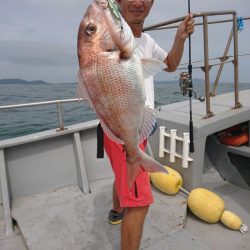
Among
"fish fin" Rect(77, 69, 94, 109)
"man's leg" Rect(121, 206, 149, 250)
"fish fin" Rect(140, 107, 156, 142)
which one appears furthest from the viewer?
"man's leg" Rect(121, 206, 149, 250)

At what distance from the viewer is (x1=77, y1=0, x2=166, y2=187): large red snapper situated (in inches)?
60.3

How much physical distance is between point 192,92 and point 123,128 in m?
1.85

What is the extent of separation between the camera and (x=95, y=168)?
14.8 ft

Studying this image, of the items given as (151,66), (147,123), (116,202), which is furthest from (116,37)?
(116,202)

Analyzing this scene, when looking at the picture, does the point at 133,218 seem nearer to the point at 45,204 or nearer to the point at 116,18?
the point at 116,18

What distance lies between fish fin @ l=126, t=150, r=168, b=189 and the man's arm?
85cm

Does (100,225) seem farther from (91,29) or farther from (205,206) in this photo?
(91,29)

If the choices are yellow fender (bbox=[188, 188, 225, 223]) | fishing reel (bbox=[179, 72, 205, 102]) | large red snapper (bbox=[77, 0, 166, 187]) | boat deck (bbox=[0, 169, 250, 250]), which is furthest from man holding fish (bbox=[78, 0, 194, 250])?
yellow fender (bbox=[188, 188, 225, 223])

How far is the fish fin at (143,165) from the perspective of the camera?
1.92 metres

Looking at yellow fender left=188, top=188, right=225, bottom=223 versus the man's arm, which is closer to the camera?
the man's arm

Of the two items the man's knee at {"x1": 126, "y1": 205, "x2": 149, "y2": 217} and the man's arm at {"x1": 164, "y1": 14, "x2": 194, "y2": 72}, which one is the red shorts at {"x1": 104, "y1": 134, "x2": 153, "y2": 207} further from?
the man's arm at {"x1": 164, "y1": 14, "x2": 194, "y2": 72}

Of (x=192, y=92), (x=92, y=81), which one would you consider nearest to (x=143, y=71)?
(x=92, y=81)

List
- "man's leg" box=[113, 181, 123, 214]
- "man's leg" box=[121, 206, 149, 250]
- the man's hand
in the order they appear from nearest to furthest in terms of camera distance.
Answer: the man's hand → "man's leg" box=[121, 206, 149, 250] → "man's leg" box=[113, 181, 123, 214]

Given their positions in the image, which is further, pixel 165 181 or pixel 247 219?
pixel 165 181
